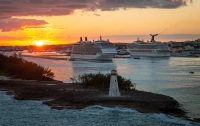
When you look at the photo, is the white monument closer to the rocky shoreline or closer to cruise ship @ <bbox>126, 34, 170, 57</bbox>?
the rocky shoreline

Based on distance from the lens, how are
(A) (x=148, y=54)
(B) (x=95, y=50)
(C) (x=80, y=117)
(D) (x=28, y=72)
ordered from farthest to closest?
(A) (x=148, y=54) < (B) (x=95, y=50) < (D) (x=28, y=72) < (C) (x=80, y=117)

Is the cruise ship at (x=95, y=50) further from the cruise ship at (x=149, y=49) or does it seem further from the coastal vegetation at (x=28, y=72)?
the coastal vegetation at (x=28, y=72)

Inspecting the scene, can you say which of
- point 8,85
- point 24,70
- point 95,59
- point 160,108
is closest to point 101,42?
point 95,59

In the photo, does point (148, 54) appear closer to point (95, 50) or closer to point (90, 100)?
point (95, 50)

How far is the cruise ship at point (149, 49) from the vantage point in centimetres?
15579

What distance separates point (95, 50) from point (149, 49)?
46.7 metres

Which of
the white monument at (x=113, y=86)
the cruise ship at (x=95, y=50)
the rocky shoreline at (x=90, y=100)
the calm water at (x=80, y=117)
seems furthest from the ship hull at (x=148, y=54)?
the calm water at (x=80, y=117)

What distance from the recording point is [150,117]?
14.3 metres

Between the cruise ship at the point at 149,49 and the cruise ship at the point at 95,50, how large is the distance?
38.4m

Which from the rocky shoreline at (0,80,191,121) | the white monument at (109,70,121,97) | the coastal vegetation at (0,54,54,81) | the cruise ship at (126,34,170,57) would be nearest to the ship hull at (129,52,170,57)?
the cruise ship at (126,34,170,57)

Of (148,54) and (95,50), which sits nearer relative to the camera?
(95,50)

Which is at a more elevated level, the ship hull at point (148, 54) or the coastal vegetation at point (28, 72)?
the coastal vegetation at point (28, 72)

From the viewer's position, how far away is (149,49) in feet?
522

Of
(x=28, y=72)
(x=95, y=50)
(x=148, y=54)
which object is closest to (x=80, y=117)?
(x=28, y=72)
